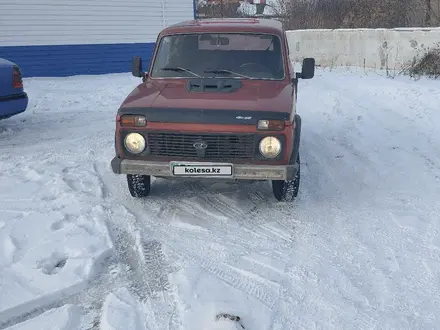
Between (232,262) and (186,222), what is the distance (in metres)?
0.94

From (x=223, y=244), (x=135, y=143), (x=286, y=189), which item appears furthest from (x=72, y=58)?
(x=223, y=244)

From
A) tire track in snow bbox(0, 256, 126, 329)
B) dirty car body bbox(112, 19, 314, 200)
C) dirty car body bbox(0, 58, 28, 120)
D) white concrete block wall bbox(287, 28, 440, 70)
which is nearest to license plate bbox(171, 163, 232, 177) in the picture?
dirty car body bbox(112, 19, 314, 200)

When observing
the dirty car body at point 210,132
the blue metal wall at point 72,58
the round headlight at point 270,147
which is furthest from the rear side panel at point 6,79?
the blue metal wall at point 72,58

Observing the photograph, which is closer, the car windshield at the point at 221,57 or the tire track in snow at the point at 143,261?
the tire track in snow at the point at 143,261

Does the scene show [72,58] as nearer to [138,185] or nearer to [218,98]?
[138,185]

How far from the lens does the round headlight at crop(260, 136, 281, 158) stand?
15.3 feet

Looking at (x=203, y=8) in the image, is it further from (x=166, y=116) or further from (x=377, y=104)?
(x=166, y=116)

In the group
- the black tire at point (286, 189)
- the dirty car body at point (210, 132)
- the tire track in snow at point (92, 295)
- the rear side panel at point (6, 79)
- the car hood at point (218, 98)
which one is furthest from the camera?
the rear side panel at point (6, 79)

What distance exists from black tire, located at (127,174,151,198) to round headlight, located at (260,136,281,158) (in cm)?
141

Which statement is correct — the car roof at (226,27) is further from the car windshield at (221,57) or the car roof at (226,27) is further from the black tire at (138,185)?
the black tire at (138,185)

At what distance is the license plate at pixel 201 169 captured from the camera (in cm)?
471

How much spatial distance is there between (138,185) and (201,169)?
37.8 inches

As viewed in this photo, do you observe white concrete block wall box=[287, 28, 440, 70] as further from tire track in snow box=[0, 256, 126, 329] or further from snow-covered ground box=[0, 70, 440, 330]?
tire track in snow box=[0, 256, 126, 329]

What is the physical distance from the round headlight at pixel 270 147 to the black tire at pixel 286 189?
1.87 ft
